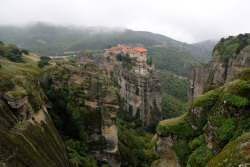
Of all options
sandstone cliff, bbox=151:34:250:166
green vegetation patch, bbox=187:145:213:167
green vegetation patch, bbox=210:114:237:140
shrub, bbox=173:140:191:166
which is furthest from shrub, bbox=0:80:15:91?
green vegetation patch, bbox=210:114:237:140

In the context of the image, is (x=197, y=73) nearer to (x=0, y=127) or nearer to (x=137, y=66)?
(x=137, y=66)

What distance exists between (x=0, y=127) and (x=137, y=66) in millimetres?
33681

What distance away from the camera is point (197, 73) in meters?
37.7

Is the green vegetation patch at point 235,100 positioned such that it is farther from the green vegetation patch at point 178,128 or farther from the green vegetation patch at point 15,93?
the green vegetation patch at point 15,93

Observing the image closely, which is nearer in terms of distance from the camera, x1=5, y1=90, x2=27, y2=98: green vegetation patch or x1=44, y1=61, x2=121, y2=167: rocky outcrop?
x1=5, y1=90, x2=27, y2=98: green vegetation patch

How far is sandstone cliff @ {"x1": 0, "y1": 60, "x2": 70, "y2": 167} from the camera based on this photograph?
288 inches

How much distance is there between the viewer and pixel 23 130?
28.2 ft

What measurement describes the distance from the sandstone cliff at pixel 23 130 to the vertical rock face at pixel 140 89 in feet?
92.2

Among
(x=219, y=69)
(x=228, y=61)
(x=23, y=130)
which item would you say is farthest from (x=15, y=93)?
(x=219, y=69)

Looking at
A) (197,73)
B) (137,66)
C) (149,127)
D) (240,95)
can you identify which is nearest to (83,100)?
(240,95)

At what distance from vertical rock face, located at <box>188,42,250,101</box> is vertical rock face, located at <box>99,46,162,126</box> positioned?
31.8 feet

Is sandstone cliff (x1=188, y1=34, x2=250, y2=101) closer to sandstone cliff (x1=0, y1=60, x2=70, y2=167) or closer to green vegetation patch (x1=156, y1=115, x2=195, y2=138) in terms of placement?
green vegetation patch (x1=156, y1=115, x2=195, y2=138)

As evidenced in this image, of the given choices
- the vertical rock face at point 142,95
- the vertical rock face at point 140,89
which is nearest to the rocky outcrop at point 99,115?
the vertical rock face at point 142,95

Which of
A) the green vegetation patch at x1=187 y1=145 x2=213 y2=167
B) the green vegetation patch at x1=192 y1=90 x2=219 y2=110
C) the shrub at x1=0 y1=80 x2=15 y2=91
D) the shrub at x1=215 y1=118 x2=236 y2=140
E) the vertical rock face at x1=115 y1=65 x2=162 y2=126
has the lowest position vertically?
the vertical rock face at x1=115 y1=65 x2=162 y2=126
